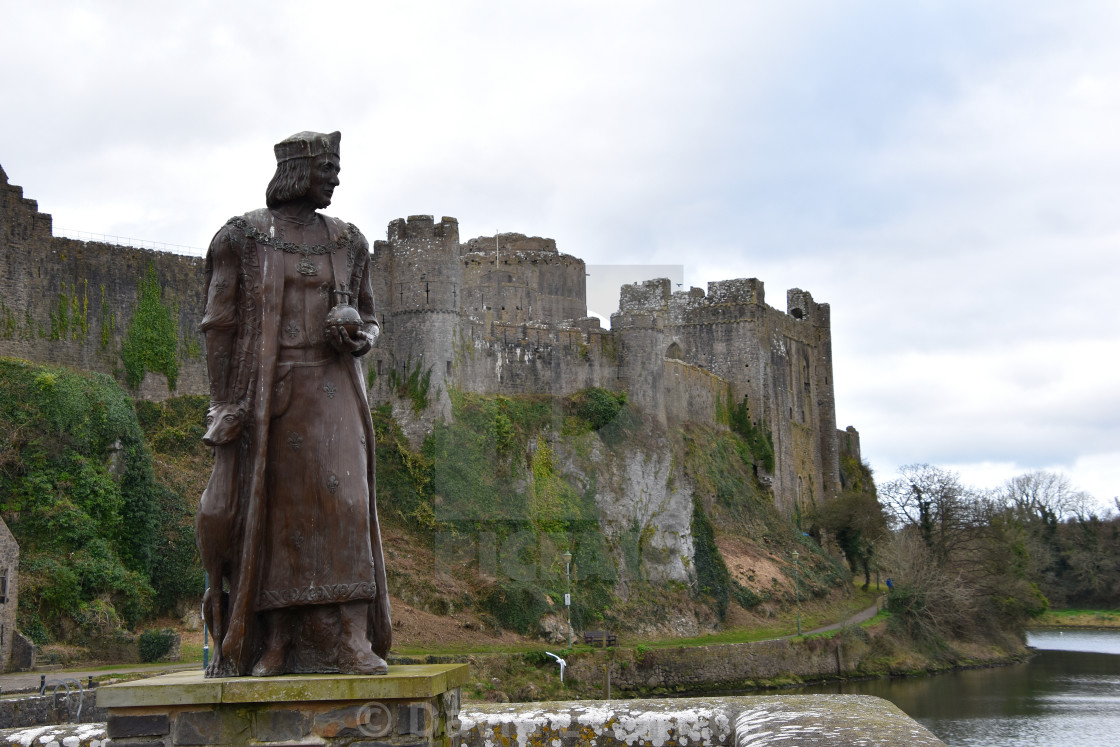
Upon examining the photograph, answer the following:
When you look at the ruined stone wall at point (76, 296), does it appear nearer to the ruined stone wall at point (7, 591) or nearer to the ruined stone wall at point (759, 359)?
the ruined stone wall at point (7, 591)

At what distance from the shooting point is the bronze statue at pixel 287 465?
5.61 m

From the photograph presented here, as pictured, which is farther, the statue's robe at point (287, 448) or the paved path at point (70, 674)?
the paved path at point (70, 674)

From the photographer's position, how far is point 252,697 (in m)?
4.96

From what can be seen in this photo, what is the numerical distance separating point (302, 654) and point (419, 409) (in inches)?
1184

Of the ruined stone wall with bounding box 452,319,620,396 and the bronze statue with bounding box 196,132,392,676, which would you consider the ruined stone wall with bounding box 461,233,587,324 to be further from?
the bronze statue with bounding box 196,132,392,676

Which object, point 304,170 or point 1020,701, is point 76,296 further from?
point 304,170

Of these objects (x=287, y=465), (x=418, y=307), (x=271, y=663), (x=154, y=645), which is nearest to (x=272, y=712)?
(x=271, y=663)

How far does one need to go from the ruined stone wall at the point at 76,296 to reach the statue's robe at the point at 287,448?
28.3 metres

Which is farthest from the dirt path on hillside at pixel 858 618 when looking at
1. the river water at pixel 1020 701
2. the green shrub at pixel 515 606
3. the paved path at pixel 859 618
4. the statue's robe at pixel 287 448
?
the statue's robe at pixel 287 448

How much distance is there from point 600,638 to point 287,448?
28.2 m

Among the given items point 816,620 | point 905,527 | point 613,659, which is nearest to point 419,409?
point 613,659

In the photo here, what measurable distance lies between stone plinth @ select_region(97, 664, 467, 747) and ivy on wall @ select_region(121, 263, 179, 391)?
2990 centimetres

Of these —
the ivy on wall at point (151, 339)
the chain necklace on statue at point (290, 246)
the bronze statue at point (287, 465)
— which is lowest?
the bronze statue at point (287, 465)

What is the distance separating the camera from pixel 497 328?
39.4 meters
